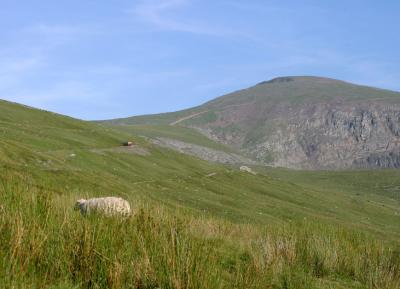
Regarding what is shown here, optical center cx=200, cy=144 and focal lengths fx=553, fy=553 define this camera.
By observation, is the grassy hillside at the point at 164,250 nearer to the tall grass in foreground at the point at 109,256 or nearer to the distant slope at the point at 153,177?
the tall grass in foreground at the point at 109,256

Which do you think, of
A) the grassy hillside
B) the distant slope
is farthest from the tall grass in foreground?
the distant slope

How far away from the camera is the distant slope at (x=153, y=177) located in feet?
165

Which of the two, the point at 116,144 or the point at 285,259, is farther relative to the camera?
the point at 116,144

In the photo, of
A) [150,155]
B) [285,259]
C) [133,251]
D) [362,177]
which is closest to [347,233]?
[285,259]

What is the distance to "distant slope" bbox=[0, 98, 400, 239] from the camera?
1980 inches

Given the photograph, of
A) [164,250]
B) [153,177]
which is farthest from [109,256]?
[153,177]

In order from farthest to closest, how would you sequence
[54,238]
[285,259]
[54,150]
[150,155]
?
[150,155], [54,150], [285,259], [54,238]

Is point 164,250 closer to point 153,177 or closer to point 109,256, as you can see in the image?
point 109,256

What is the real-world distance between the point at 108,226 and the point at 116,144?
262 feet

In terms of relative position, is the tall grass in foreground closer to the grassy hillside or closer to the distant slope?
the grassy hillside

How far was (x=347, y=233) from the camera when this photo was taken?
16.2 meters

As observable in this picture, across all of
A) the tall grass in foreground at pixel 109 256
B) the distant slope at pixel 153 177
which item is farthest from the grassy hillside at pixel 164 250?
the distant slope at pixel 153 177

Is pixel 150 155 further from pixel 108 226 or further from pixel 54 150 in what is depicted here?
pixel 108 226

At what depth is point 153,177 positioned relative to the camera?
69.6 m
